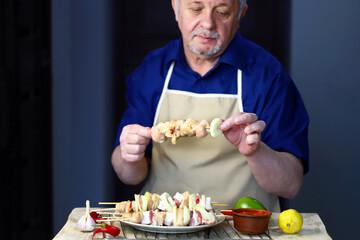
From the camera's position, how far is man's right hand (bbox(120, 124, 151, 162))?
99.2 inches

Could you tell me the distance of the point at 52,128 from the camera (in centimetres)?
420

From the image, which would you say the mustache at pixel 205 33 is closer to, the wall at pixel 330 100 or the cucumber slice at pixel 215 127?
the cucumber slice at pixel 215 127

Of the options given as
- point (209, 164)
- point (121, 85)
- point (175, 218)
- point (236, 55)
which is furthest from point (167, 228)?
point (121, 85)

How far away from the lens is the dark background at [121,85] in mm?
4148

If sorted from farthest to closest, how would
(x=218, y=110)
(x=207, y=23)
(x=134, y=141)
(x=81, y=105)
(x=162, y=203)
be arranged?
(x=81, y=105), (x=218, y=110), (x=207, y=23), (x=134, y=141), (x=162, y=203)

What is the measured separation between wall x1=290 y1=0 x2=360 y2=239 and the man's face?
151 centimetres

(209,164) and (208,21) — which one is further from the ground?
(208,21)

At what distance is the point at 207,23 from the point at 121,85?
5.77 feet

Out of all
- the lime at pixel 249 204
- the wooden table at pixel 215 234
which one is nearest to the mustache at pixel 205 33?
the lime at pixel 249 204

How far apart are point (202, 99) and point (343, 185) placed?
189cm

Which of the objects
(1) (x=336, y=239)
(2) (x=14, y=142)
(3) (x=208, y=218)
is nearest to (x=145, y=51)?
(2) (x=14, y=142)

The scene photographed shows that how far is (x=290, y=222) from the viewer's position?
2139 millimetres

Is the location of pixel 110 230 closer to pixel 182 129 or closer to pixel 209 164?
pixel 182 129

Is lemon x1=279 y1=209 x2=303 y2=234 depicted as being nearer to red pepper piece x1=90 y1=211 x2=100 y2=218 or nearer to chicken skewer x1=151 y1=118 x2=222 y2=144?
chicken skewer x1=151 y1=118 x2=222 y2=144
